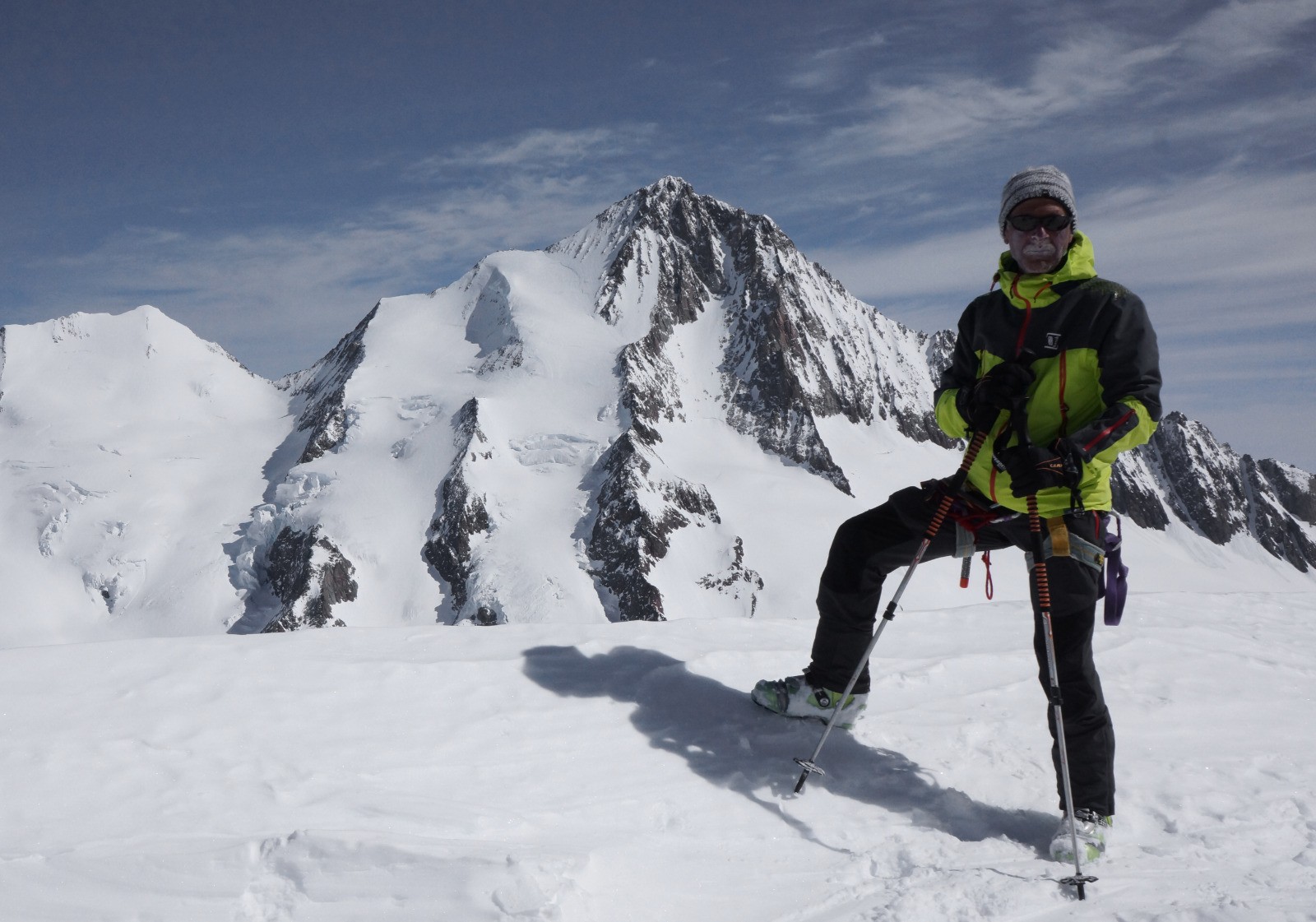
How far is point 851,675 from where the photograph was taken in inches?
231

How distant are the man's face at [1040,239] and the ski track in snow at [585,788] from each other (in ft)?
11.0

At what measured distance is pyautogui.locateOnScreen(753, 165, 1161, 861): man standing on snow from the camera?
4574 millimetres

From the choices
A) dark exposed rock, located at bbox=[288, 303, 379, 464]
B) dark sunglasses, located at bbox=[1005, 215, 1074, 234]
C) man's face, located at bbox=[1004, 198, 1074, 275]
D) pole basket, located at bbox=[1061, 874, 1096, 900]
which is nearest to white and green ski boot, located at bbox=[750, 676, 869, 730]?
pole basket, located at bbox=[1061, 874, 1096, 900]

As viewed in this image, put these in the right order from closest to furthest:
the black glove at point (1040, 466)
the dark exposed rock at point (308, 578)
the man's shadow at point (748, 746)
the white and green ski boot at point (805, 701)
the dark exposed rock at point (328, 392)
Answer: the black glove at point (1040, 466) → the man's shadow at point (748, 746) → the white and green ski boot at point (805, 701) → the dark exposed rock at point (308, 578) → the dark exposed rock at point (328, 392)

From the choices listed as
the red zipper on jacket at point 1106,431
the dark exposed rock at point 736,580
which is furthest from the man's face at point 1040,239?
the dark exposed rock at point 736,580

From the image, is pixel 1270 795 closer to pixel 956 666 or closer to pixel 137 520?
pixel 956 666

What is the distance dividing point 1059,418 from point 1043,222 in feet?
3.78

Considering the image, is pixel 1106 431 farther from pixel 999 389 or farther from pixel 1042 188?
pixel 1042 188

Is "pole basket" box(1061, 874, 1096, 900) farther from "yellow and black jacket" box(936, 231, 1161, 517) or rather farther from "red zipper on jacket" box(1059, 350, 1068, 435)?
"red zipper on jacket" box(1059, 350, 1068, 435)

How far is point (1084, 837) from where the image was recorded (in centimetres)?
458

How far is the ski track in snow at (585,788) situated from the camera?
3.81 meters

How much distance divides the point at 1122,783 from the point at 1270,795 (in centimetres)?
89

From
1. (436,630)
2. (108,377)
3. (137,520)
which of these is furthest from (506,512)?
(436,630)

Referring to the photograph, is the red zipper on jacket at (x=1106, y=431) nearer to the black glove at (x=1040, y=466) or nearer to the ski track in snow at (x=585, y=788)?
the black glove at (x=1040, y=466)
